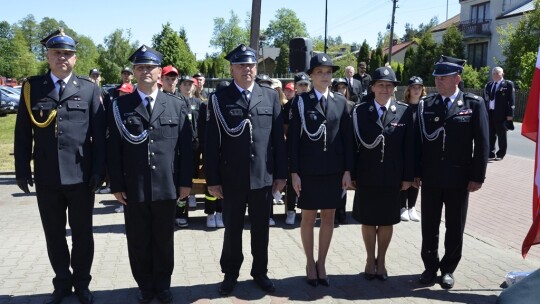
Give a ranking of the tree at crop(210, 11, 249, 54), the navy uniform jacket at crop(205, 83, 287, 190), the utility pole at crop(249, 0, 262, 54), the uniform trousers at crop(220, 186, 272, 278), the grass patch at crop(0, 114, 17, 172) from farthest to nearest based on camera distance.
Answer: the tree at crop(210, 11, 249, 54), the grass patch at crop(0, 114, 17, 172), the utility pole at crop(249, 0, 262, 54), the uniform trousers at crop(220, 186, 272, 278), the navy uniform jacket at crop(205, 83, 287, 190)

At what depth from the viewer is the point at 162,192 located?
14.4 ft

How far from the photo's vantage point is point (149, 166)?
4.37 metres

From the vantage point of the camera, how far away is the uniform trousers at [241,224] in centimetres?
479

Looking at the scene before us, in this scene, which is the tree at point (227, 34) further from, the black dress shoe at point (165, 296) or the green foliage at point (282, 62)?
the black dress shoe at point (165, 296)

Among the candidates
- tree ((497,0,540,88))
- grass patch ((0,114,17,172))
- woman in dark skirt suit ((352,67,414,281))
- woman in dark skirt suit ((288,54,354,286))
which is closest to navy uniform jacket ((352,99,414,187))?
woman in dark skirt suit ((352,67,414,281))

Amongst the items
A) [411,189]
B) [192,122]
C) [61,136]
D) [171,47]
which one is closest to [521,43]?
[171,47]

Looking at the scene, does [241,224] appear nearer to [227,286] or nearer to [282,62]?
[227,286]

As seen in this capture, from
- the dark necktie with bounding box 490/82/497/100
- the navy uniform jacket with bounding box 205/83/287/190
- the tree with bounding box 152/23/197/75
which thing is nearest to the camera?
the navy uniform jacket with bounding box 205/83/287/190

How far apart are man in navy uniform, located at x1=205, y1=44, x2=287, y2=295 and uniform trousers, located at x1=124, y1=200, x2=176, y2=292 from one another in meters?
0.53

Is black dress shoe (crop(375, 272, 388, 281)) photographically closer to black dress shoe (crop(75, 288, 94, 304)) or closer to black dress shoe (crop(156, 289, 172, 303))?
black dress shoe (crop(156, 289, 172, 303))

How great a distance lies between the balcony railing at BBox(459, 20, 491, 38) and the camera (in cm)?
4681

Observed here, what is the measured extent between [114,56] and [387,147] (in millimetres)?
57858

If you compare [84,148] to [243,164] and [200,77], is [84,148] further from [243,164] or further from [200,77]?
[200,77]

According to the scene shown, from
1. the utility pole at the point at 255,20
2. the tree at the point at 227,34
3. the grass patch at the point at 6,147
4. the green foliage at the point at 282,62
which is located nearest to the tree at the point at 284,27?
the tree at the point at 227,34
